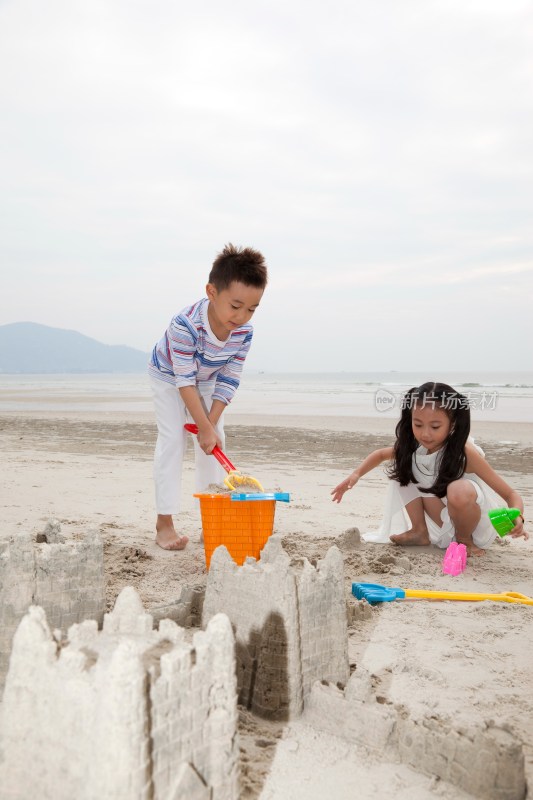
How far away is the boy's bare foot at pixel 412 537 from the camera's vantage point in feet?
13.3

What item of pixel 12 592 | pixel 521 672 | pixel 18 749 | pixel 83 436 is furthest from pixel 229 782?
pixel 83 436

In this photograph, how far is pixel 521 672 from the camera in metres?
2.22

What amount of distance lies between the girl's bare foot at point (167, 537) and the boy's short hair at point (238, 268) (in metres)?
1.44

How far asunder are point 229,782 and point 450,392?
2.92 meters

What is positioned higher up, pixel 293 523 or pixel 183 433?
pixel 183 433

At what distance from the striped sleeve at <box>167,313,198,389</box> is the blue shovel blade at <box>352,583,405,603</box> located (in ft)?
5.26

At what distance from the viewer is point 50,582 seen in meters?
2.14

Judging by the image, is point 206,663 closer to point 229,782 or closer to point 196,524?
point 229,782

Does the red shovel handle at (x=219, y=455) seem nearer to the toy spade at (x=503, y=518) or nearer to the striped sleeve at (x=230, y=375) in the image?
the striped sleeve at (x=230, y=375)

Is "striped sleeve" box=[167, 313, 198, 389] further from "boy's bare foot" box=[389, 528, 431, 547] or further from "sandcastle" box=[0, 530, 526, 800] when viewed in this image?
"sandcastle" box=[0, 530, 526, 800]

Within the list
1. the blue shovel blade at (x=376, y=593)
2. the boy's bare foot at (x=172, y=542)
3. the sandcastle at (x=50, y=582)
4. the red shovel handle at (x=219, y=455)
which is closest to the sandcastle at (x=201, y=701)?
the sandcastle at (x=50, y=582)

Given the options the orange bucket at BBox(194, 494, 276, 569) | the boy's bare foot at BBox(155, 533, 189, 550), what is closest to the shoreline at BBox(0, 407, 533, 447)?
the boy's bare foot at BBox(155, 533, 189, 550)

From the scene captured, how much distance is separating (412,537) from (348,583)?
0.98 m

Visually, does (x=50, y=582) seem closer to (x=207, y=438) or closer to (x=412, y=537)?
(x=207, y=438)
